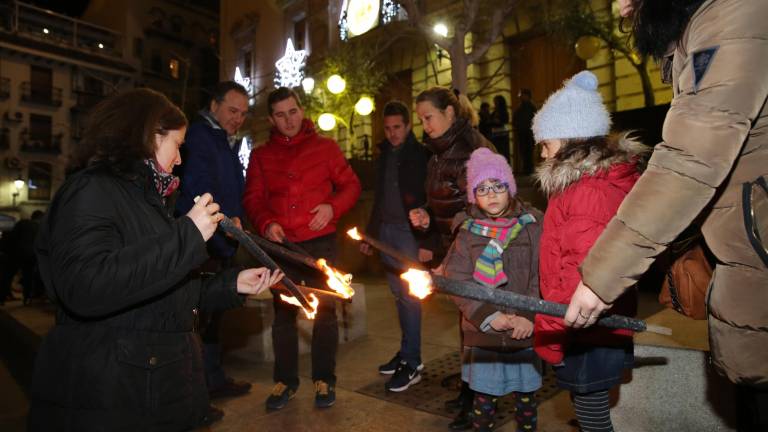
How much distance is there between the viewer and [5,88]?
39469 millimetres

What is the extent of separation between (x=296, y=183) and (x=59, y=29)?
4982 centimetres

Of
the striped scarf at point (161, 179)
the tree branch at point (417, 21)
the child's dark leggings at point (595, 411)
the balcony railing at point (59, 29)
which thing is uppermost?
the balcony railing at point (59, 29)

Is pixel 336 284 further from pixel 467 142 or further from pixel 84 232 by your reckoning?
pixel 467 142

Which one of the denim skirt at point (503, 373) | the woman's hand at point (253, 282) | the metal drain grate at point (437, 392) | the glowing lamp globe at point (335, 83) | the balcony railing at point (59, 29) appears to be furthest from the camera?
the balcony railing at point (59, 29)

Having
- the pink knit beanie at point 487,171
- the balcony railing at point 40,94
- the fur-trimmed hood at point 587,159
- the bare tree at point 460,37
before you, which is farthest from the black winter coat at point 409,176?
the balcony railing at point 40,94

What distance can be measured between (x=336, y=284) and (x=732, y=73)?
205 centimetres

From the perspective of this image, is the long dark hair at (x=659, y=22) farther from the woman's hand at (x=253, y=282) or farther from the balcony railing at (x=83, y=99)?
the balcony railing at (x=83, y=99)

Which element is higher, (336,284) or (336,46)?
(336,46)

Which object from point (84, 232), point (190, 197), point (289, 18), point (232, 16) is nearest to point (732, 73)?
point (84, 232)

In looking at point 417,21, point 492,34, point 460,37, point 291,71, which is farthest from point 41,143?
point 492,34

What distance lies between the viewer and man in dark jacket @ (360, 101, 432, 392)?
15.4 feet

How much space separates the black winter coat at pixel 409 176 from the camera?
4.82 m

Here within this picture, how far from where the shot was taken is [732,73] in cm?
148

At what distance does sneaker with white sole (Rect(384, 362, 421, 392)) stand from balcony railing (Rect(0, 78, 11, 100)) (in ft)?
156
